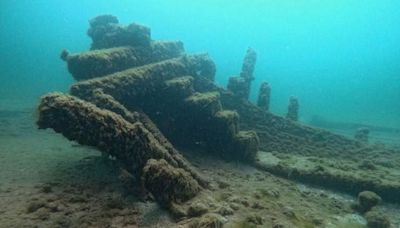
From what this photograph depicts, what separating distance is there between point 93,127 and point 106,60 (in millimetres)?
5135

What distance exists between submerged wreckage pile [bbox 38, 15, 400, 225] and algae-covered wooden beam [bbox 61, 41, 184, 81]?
3 centimetres

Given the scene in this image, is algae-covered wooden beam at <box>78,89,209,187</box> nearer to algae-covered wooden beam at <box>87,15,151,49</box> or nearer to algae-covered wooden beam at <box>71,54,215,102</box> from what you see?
algae-covered wooden beam at <box>71,54,215,102</box>

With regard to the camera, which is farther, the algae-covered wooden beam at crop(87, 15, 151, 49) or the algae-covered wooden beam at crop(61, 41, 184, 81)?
the algae-covered wooden beam at crop(87, 15, 151, 49)

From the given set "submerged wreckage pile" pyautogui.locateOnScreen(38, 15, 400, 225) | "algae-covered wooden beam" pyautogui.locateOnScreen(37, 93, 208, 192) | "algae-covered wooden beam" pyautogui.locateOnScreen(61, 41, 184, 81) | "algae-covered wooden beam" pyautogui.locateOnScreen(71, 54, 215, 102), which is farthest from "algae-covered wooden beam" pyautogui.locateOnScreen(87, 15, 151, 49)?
"algae-covered wooden beam" pyautogui.locateOnScreen(37, 93, 208, 192)

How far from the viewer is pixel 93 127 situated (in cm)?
739

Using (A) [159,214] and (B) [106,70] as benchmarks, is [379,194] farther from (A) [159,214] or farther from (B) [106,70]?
(B) [106,70]

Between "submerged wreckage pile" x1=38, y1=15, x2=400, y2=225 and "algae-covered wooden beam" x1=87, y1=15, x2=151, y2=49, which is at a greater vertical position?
"algae-covered wooden beam" x1=87, y1=15, x2=151, y2=49

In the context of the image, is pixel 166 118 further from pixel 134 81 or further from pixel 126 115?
pixel 126 115

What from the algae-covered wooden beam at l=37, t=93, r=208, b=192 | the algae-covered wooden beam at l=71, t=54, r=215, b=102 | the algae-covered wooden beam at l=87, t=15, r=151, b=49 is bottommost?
the algae-covered wooden beam at l=37, t=93, r=208, b=192

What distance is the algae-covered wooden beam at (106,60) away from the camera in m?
11.7

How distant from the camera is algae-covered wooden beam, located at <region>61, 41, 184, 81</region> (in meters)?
11.7

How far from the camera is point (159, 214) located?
732cm

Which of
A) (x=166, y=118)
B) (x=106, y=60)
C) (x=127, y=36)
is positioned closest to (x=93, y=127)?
Answer: (x=106, y=60)

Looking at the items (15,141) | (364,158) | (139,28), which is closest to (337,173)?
(364,158)
